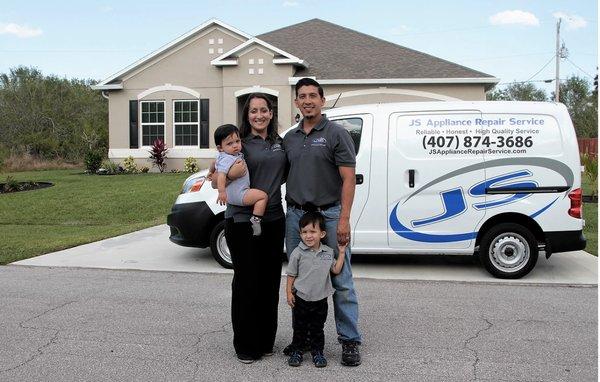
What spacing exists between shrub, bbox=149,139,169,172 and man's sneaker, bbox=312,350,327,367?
66.6 ft

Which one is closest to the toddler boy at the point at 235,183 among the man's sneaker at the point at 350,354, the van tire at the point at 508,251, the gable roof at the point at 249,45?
the man's sneaker at the point at 350,354

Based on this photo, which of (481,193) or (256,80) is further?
(256,80)

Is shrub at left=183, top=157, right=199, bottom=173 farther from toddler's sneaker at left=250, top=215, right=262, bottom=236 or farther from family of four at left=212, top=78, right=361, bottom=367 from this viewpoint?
toddler's sneaker at left=250, top=215, right=262, bottom=236

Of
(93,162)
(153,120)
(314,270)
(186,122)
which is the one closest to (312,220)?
(314,270)

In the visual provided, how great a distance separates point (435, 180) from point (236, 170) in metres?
3.72

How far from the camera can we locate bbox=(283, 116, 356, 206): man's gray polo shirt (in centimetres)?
427

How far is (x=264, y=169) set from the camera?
14.5 ft

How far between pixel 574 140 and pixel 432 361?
4035 millimetres

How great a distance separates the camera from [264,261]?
4520 millimetres

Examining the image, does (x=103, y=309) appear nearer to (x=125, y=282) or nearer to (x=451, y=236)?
(x=125, y=282)

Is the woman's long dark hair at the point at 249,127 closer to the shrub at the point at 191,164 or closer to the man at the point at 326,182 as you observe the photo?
the man at the point at 326,182

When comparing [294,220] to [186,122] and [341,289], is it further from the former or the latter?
[186,122]

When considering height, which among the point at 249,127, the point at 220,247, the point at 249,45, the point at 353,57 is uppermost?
the point at 249,45

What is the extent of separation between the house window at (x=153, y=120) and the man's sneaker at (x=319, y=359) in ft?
69.1
